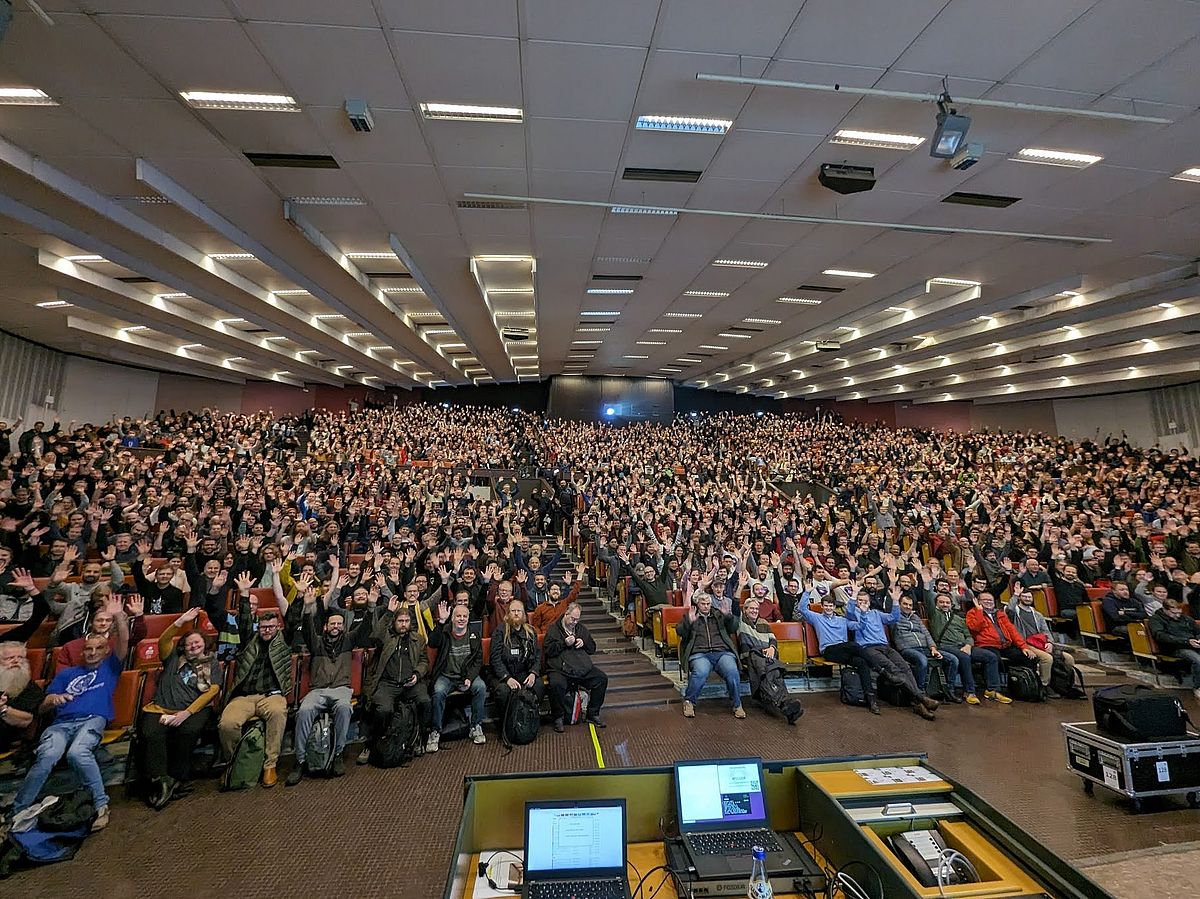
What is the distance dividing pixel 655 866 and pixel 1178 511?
1298 cm

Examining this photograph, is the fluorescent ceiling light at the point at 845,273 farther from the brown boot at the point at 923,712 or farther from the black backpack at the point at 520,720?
the black backpack at the point at 520,720

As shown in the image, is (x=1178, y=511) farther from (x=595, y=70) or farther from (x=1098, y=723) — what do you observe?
(x=595, y=70)

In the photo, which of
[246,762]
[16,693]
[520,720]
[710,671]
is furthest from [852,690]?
[16,693]

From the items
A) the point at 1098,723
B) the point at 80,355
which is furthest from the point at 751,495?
the point at 80,355

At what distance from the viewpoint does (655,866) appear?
2.25 metres

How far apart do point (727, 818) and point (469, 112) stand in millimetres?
5556

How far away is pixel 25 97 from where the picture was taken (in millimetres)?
4625

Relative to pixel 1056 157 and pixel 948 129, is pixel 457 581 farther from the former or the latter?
pixel 1056 157

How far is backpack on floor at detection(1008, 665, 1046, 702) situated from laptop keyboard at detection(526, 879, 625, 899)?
217 inches

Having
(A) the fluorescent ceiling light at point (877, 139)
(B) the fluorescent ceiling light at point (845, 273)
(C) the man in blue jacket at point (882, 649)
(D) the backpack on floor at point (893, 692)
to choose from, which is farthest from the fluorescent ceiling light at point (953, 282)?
(D) the backpack on floor at point (893, 692)

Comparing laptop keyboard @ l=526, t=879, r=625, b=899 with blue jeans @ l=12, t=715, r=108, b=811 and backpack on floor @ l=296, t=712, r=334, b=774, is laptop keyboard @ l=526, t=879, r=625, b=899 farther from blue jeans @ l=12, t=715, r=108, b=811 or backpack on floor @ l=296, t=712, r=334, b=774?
blue jeans @ l=12, t=715, r=108, b=811

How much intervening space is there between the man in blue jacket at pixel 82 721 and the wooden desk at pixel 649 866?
9.72 feet

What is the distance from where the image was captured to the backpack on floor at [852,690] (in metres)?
5.55

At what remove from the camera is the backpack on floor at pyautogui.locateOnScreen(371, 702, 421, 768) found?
4.23 meters
